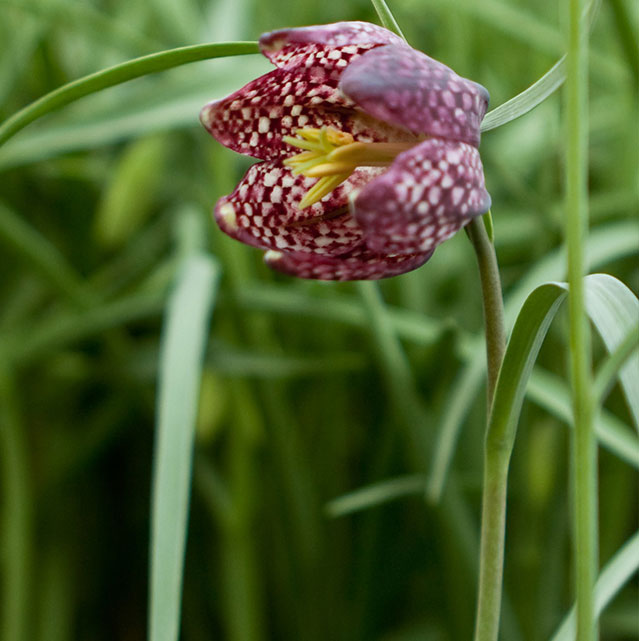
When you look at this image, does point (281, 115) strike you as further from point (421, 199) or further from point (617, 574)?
point (617, 574)

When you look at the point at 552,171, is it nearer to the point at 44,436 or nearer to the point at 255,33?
the point at 255,33

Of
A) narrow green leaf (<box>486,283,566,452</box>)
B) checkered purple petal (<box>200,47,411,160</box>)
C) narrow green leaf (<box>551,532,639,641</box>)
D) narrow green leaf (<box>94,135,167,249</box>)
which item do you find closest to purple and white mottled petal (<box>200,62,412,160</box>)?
checkered purple petal (<box>200,47,411,160</box>)

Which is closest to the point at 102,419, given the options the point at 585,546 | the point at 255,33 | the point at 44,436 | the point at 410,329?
the point at 44,436

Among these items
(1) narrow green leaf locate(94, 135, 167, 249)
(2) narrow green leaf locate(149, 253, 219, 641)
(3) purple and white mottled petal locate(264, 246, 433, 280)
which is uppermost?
(3) purple and white mottled petal locate(264, 246, 433, 280)

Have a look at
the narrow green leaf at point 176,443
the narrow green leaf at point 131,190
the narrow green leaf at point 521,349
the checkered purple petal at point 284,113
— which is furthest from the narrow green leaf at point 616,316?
the narrow green leaf at point 131,190

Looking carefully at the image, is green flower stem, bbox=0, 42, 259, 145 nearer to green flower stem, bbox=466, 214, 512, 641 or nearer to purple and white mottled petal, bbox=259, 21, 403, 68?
purple and white mottled petal, bbox=259, 21, 403, 68

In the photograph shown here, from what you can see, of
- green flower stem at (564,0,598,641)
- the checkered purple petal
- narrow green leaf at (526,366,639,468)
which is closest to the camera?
green flower stem at (564,0,598,641)

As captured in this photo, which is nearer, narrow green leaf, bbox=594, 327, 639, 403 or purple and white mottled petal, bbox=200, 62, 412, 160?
narrow green leaf, bbox=594, 327, 639, 403
